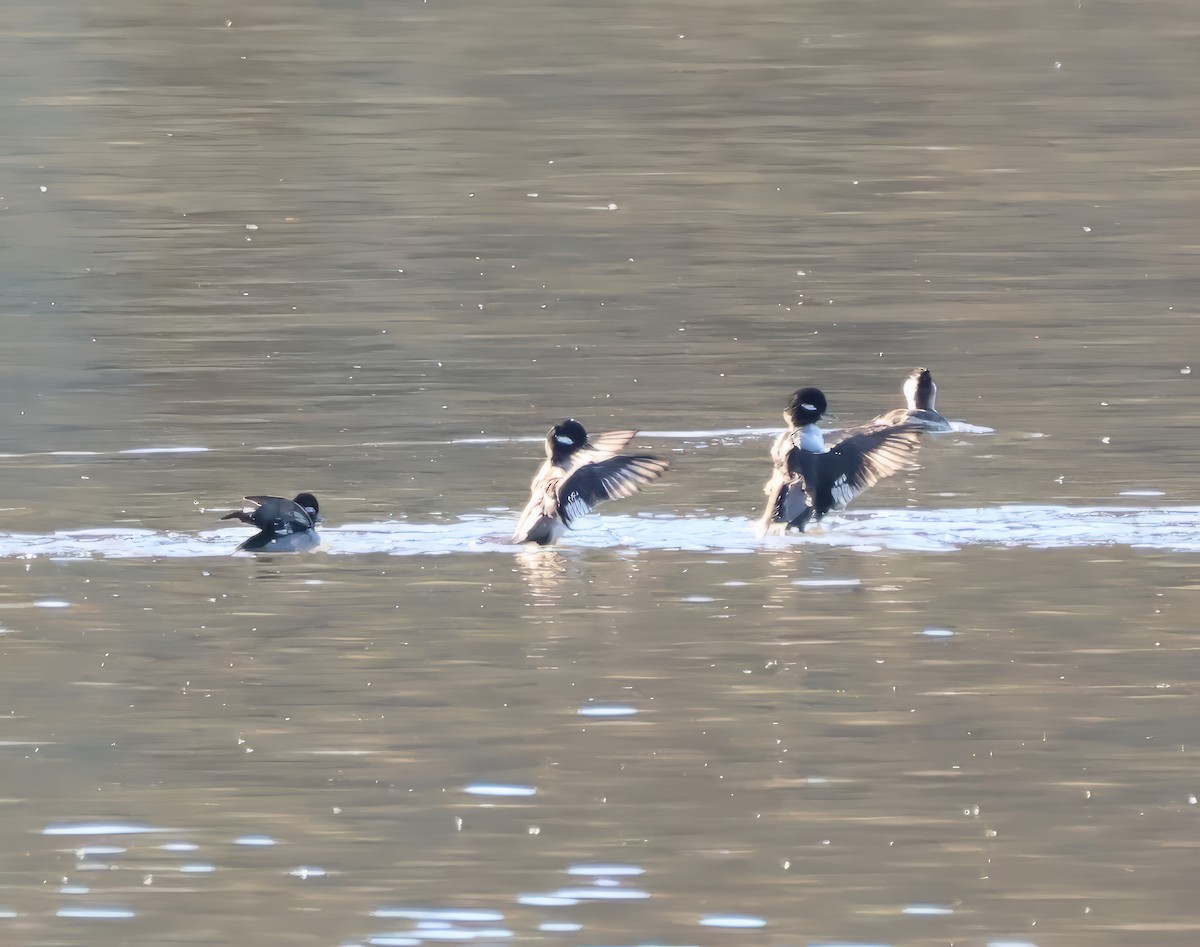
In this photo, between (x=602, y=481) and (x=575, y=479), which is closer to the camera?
(x=575, y=479)

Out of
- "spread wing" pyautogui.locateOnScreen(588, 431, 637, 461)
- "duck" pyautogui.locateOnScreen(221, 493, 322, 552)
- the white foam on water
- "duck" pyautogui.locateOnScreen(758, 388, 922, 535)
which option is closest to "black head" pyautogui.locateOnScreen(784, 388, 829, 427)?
"duck" pyautogui.locateOnScreen(758, 388, 922, 535)

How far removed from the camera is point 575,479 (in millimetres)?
12016

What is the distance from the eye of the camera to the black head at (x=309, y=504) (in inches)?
461

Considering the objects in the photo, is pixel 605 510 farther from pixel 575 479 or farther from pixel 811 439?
pixel 811 439

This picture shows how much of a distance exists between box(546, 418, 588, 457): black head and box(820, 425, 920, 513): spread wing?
1.00 metres

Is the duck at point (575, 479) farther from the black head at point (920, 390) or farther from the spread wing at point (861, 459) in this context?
the black head at point (920, 390)

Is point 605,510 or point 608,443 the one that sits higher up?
point 608,443

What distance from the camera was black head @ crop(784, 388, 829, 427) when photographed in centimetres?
1273

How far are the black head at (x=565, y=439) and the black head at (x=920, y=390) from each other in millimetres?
3129

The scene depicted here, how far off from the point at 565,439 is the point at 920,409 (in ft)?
10.3

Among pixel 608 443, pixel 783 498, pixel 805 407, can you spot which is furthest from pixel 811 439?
pixel 608 443

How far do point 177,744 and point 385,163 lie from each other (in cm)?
1724

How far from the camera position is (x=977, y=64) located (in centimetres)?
2931

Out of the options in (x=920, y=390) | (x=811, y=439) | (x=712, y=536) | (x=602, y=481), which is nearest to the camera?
(x=712, y=536)
